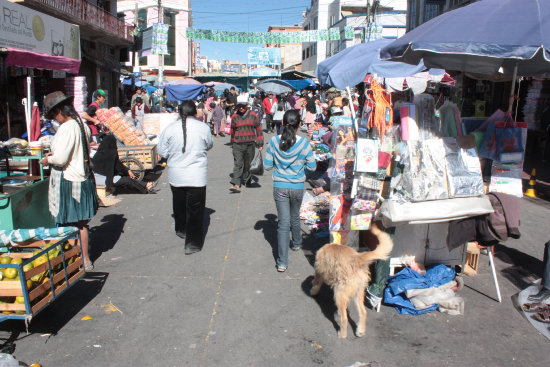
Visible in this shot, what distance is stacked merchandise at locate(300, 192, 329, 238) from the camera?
20.8ft

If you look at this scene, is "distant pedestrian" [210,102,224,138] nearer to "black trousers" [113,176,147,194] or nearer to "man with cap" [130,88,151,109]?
"man with cap" [130,88,151,109]

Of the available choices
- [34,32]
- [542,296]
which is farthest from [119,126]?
[542,296]

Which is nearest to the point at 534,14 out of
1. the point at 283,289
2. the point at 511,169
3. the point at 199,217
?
the point at 511,169

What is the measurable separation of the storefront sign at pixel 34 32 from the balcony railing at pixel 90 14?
3.87 feet

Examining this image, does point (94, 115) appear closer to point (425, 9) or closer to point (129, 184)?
point (129, 184)

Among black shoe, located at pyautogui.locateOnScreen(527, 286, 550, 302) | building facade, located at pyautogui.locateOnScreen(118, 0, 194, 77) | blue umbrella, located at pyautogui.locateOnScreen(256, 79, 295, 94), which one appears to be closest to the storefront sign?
blue umbrella, located at pyautogui.locateOnScreen(256, 79, 295, 94)

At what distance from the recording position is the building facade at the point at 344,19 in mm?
34594

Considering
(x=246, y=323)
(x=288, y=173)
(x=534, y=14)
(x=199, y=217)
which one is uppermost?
(x=534, y=14)

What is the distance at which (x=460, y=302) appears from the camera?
405cm

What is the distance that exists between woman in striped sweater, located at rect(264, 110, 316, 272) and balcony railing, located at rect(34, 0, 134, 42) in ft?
43.3

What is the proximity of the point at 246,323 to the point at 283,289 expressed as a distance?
78cm

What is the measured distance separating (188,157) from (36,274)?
2298 millimetres

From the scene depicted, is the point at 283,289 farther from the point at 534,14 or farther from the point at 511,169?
the point at 534,14

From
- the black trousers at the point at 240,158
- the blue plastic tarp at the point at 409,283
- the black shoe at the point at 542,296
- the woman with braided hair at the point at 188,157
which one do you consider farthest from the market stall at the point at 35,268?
the black trousers at the point at 240,158
